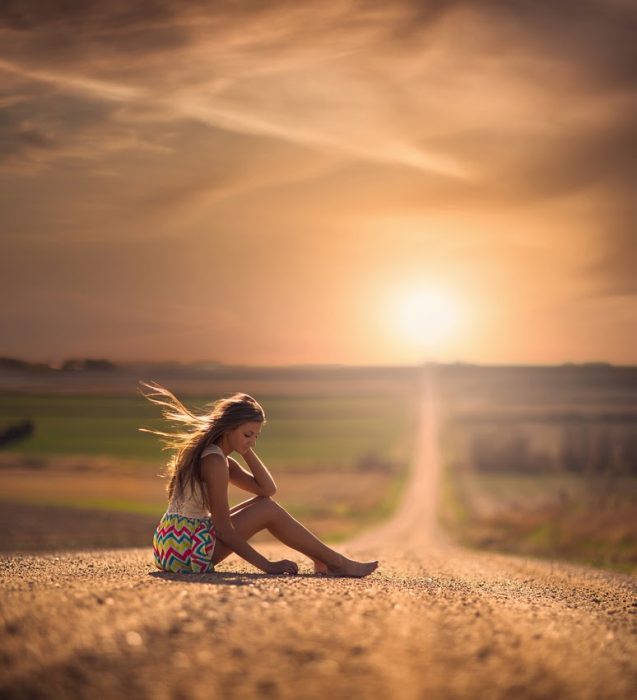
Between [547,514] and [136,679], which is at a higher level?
[136,679]

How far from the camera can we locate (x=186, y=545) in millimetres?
8164

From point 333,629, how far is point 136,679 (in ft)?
4.63

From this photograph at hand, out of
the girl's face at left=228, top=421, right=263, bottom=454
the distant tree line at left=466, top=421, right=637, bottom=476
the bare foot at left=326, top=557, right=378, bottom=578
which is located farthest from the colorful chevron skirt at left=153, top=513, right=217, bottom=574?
the distant tree line at left=466, top=421, right=637, bottom=476

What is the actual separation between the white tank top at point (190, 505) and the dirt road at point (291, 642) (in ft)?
2.56

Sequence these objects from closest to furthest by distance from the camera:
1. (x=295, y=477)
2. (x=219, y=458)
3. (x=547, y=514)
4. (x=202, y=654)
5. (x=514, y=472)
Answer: (x=202, y=654) < (x=219, y=458) < (x=547, y=514) < (x=295, y=477) < (x=514, y=472)

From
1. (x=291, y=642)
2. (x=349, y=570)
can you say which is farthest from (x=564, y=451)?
(x=291, y=642)

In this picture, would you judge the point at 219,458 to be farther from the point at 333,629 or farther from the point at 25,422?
the point at 25,422

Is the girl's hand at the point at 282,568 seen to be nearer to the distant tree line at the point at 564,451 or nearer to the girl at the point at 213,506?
the girl at the point at 213,506

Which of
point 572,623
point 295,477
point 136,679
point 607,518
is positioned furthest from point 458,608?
point 295,477

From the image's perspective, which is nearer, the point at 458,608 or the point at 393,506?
the point at 458,608

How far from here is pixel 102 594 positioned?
20.5 feet

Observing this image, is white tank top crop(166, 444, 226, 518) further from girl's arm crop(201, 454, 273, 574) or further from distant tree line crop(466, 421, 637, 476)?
distant tree line crop(466, 421, 637, 476)

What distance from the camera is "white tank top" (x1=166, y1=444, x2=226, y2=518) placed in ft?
27.1

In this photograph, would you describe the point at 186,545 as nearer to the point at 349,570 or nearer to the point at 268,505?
the point at 268,505
